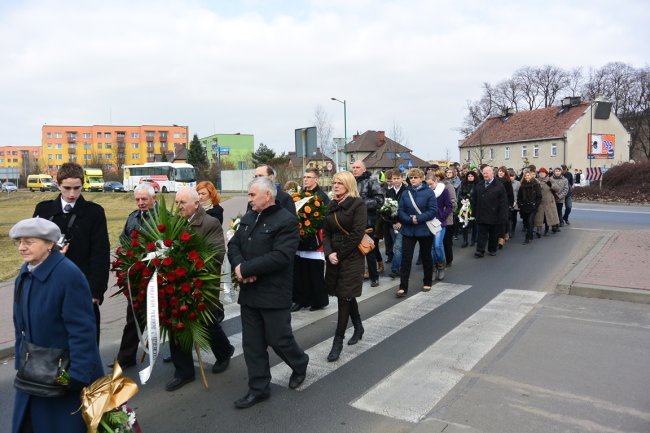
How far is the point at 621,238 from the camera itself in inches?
512

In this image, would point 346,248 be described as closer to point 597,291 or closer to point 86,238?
point 86,238

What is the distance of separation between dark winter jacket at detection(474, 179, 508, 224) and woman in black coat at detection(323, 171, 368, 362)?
6.02 m

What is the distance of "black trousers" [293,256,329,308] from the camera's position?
7.58m

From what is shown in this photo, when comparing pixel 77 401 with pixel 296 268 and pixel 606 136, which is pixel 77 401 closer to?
pixel 296 268

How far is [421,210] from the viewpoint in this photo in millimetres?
8328

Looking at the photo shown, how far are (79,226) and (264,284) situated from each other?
1.85 meters

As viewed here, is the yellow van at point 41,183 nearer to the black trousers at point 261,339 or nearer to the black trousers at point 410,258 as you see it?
the black trousers at point 410,258

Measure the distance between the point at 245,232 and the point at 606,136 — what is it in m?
65.4

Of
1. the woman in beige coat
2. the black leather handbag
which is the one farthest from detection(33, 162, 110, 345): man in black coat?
the woman in beige coat

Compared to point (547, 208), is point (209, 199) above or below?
above

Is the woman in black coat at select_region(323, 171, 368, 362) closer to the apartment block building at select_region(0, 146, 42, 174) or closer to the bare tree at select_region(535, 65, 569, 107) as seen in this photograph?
the bare tree at select_region(535, 65, 569, 107)

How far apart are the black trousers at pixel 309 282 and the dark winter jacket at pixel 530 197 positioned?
7.60 metres

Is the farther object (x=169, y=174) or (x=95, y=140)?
(x=95, y=140)

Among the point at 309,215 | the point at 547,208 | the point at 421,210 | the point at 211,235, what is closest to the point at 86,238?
the point at 211,235
